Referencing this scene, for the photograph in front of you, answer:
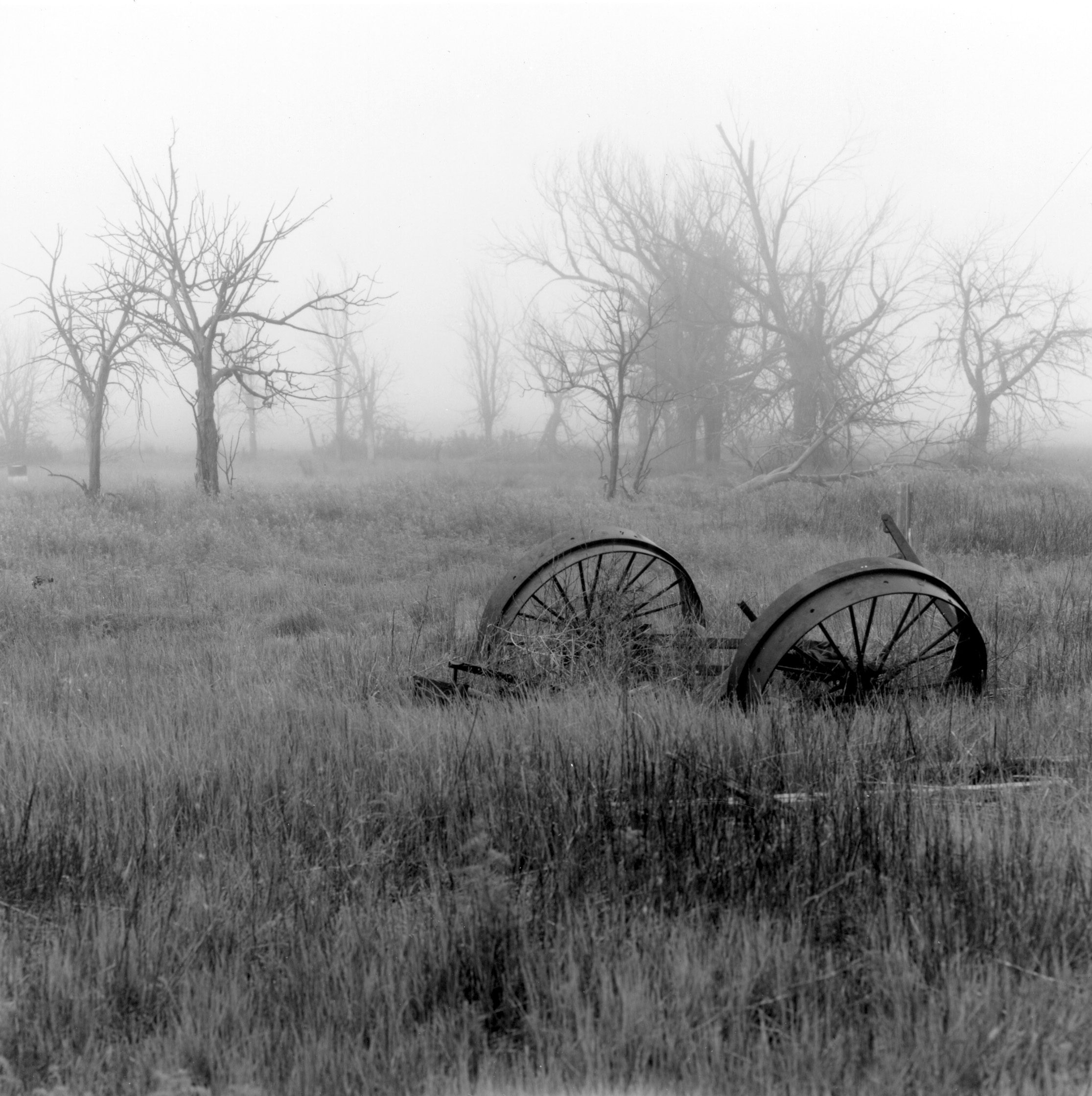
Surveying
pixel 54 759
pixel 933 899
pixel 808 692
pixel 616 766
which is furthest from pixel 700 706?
pixel 54 759

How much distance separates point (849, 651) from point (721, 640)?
82 centimetres

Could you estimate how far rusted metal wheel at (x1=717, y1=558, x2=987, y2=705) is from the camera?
3619mm

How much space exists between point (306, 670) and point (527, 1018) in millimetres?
3328

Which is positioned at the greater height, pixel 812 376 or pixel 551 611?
pixel 812 376

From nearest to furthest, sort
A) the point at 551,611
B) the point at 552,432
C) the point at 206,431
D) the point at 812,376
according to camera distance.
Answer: the point at 551,611, the point at 206,431, the point at 812,376, the point at 552,432

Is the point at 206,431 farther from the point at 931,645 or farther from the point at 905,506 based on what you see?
the point at 931,645

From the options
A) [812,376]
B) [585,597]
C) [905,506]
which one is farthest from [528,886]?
[812,376]

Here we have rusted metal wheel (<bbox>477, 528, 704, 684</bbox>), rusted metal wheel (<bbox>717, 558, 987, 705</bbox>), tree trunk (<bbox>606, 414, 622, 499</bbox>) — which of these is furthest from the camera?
tree trunk (<bbox>606, 414, 622, 499</bbox>)

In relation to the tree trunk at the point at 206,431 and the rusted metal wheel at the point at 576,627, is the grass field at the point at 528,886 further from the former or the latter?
the tree trunk at the point at 206,431

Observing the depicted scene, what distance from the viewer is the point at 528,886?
2.42 meters

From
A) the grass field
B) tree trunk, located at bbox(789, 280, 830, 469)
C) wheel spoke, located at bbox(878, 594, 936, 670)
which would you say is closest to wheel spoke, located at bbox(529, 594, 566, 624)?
the grass field

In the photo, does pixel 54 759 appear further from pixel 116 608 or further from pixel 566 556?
pixel 116 608

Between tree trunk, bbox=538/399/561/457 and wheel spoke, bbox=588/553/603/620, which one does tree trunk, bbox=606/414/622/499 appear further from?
tree trunk, bbox=538/399/561/457

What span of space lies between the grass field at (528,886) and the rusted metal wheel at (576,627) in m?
0.35
